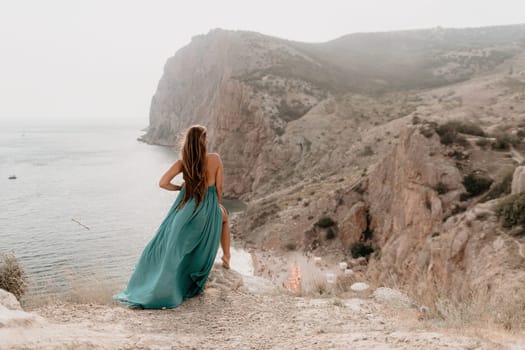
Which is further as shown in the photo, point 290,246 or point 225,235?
point 290,246

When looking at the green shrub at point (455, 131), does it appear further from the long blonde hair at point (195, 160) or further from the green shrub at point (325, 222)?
the long blonde hair at point (195, 160)

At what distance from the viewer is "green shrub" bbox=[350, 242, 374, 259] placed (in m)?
25.3

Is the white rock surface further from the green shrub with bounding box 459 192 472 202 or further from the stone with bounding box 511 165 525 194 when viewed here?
the green shrub with bounding box 459 192 472 202

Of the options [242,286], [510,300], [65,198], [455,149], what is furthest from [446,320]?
[65,198]

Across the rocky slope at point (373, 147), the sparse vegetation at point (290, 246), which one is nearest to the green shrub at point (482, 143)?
the rocky slope at point (373, 147)

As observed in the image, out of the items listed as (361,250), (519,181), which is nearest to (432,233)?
(519,181)

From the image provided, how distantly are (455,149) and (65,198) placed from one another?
38085mm

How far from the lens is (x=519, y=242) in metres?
10.5

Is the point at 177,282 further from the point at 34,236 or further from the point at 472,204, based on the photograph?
the point at 34,236

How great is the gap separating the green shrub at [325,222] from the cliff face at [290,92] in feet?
45.0

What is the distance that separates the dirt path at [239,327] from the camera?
3.67 metres

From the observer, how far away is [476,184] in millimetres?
17656

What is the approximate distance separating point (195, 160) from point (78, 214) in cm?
3694

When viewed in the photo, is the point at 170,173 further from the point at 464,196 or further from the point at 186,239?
the point at 464,196
